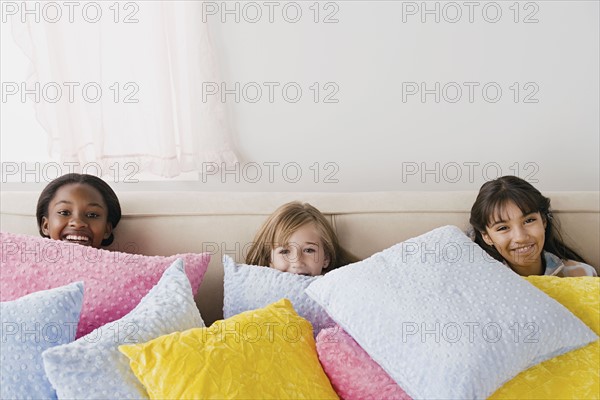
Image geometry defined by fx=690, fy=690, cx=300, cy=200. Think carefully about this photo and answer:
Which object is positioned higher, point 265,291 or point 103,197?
point 103,197

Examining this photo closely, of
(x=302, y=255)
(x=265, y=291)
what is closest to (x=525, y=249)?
(x=302, y=255)

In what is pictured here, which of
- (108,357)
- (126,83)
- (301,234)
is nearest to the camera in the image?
(108,357)

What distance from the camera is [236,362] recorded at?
1237 millimetres

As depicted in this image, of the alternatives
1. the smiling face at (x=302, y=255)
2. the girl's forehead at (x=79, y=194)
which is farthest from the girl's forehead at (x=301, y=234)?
the girl's forehead at (x=79, y=194)

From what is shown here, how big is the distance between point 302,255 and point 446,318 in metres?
0.49

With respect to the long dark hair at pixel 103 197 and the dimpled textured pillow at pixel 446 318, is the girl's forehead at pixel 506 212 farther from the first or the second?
the long dark hair at pixel 103 197

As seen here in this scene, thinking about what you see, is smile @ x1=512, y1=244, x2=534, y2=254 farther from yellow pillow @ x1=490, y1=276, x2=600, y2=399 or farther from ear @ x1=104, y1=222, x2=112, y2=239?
ear @ x1=104, y1=222, x2=112, y2=239

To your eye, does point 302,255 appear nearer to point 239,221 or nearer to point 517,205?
point 239,221

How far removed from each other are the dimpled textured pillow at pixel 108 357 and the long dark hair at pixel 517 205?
803mm

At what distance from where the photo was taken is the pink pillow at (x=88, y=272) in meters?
1.48

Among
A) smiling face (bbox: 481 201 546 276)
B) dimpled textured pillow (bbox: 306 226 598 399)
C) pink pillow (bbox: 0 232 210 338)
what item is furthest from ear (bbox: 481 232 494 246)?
pink pillow (bbox: 0 232 210 338)

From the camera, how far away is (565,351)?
1380mm

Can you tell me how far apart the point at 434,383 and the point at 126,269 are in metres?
0.71

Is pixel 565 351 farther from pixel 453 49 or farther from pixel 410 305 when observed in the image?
pixel 453 49
